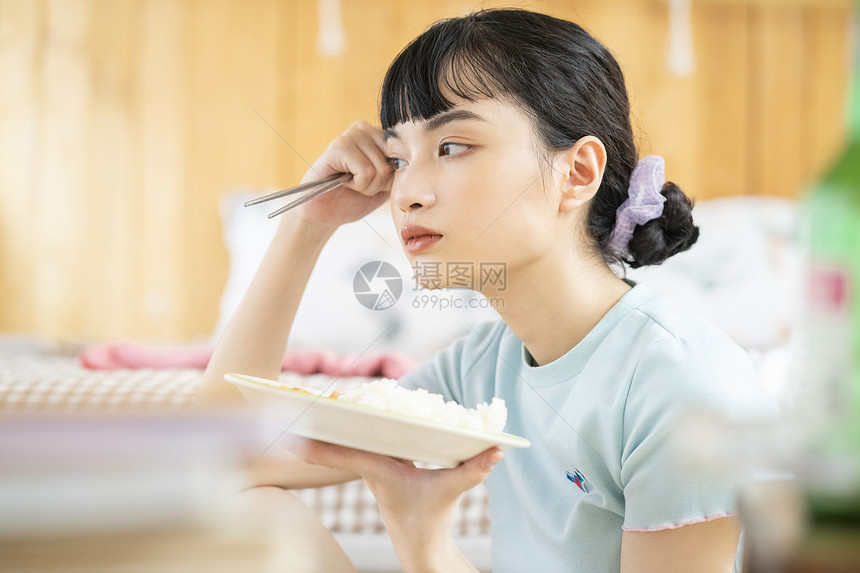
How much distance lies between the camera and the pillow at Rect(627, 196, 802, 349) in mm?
1910

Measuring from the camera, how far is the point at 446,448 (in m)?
0.58

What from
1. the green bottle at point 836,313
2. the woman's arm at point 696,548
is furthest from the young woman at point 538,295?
the green bottle at point 836,313

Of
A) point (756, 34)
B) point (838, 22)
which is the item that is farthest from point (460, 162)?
point (838, 22)

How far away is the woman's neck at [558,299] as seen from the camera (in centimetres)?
93

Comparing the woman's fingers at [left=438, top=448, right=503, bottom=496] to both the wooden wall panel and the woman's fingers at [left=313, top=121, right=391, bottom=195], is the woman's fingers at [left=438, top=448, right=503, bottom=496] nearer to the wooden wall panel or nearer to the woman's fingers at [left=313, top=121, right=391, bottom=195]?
the woman's fingers at [left=313, top=121, right=391, bottom=195]

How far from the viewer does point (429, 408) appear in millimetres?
660

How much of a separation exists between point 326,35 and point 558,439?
206 centimetres

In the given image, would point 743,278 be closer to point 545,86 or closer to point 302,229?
point 545,86

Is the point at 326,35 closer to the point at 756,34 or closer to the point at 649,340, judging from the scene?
the point at 756,34

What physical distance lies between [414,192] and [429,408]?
0.31 metres

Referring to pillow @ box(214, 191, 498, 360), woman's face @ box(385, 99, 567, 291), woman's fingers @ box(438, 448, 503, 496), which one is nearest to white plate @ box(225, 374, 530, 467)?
woman's fingers @ box(438, 448, 503, 496)

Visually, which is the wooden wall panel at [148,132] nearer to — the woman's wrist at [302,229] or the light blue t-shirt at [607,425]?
the woman's wrist at [302,229]

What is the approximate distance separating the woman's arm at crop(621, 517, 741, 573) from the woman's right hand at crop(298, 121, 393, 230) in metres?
0.55

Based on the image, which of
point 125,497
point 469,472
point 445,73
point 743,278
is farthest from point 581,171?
point 743,278
